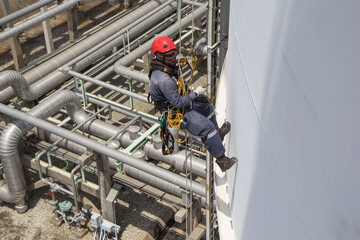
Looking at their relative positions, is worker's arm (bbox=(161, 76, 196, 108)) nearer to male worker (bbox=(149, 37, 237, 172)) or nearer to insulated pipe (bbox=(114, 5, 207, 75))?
male worker (bbox=(149, 37, 237, 172))

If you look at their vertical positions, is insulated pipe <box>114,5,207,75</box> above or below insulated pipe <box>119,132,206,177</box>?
above

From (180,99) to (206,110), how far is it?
48 centimetres

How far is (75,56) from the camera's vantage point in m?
12.5

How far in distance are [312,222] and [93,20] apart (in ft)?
47.5

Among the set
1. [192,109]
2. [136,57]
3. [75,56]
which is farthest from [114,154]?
[75,56]

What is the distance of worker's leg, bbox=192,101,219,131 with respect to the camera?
6312 millimetres

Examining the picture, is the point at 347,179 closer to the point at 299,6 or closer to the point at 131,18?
the point at 299,6

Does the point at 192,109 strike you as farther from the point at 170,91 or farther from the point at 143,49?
the point at 143,49

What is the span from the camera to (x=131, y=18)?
13.7 metres

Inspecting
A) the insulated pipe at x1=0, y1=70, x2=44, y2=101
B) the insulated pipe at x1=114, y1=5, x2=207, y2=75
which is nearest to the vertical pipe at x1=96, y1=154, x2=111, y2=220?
the insulated pipe at x1=0, y1=70, x2=44, y2=101

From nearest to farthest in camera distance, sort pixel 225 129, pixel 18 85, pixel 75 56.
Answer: pixel 225 129 → pixel 18 85 → pixel 75 56

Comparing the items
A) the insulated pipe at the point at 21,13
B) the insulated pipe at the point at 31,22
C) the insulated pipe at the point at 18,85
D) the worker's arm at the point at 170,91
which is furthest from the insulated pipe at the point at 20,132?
the worker's arm at the point at 170,91

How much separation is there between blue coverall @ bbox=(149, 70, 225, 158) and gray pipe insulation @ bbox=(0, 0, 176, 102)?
5.73 m

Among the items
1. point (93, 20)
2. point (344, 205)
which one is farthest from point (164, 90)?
point (93, 20)
